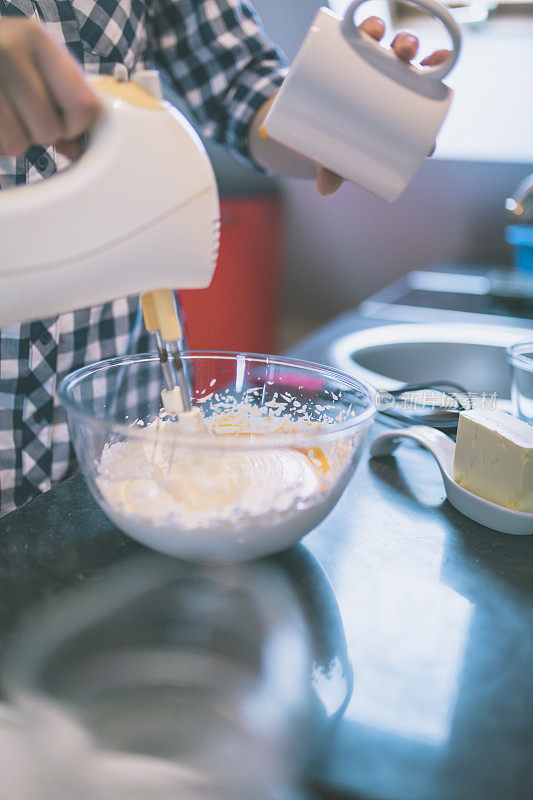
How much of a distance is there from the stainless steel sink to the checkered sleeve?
1.48ft

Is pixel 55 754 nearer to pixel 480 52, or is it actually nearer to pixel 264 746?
pixel 264 746

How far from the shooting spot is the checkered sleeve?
1.16 meters

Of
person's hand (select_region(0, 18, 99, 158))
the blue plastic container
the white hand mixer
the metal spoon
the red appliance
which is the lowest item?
the red appliance

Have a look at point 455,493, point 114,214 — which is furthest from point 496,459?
point 114,214

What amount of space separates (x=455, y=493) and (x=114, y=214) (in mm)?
446

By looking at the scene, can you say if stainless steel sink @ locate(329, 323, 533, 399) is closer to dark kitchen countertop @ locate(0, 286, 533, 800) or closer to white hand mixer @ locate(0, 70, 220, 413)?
dark kitchen countertop @ locate(0, 286, 533, 800)

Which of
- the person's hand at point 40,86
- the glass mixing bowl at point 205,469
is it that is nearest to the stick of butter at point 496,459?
the glass mixing bowl at point 205,469

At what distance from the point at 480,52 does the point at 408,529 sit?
2900 mm

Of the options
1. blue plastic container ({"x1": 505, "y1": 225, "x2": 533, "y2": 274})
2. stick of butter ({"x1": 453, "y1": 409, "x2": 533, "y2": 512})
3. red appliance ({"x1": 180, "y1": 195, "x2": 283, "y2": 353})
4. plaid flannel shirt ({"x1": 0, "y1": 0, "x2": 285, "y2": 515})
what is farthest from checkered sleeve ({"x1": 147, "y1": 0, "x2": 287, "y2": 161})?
red appliance ({"x1": 180, "y1": 195, "x2": 283, "y2": 353})

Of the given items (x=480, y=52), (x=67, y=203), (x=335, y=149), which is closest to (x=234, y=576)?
(x=67, y=203)

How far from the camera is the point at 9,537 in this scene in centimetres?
64

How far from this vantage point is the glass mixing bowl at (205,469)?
0.56 m

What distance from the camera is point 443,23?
74 centimetres

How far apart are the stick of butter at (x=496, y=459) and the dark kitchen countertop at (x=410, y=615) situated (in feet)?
0.13
